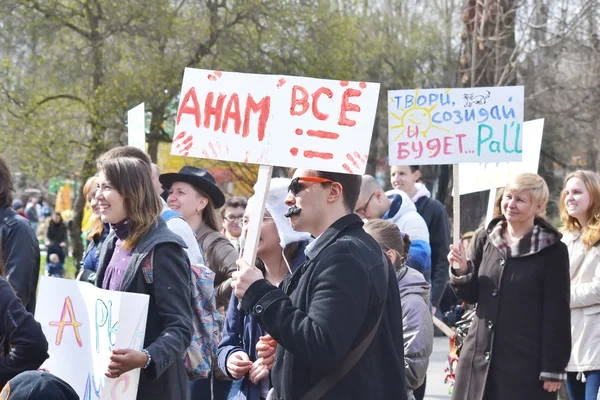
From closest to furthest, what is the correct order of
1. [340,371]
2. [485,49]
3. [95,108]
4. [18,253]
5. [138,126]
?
1. [340,371]
2. [18,253]
3. [138,126]
4. [485,49]
5. [95,108]

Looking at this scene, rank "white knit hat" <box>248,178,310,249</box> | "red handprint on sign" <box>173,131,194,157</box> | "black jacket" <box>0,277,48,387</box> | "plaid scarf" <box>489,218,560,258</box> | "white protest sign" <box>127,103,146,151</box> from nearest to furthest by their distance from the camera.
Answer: "black jacket" <box>0,277,48,387</box>, "red handprint on sign" <box>173,131,194,157</box>, "white knit hat" <box>248,178,310,249</box>, "plaid scarf" <box>489,218,560,258</box>, "white protest sign" <box>127,103,146,151</box>

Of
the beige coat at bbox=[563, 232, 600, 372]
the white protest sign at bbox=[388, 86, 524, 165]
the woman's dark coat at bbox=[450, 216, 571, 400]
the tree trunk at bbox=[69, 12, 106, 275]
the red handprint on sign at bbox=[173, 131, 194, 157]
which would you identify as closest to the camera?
the red handprint on sign at bbox=[173, 131, 194, 157]

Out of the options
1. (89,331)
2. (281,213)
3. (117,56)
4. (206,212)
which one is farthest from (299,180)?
(117,56)

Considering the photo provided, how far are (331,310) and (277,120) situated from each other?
3.16 ft

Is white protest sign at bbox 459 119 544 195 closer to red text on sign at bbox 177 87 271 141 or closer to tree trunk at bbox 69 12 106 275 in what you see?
red text on sign at bbox 177 87 271 141

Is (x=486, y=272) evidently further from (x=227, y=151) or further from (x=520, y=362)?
(x=227, y=151)

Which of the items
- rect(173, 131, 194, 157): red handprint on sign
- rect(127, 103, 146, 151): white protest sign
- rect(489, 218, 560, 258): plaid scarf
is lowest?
rect(489, 218, 560, 258): plaid scarf

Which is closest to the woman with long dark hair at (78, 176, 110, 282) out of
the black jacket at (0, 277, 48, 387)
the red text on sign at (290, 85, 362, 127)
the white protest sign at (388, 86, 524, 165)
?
the white protest sign at (388, 86, 524, 165)

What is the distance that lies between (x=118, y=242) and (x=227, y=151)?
2.02 ft

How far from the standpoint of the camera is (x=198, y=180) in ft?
19.8

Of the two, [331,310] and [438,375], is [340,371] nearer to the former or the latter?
[331,310]

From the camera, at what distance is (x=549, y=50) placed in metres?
20.0

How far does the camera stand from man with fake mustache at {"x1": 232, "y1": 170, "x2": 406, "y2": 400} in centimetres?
331

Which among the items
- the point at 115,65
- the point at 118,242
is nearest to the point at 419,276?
the point at 118,242
